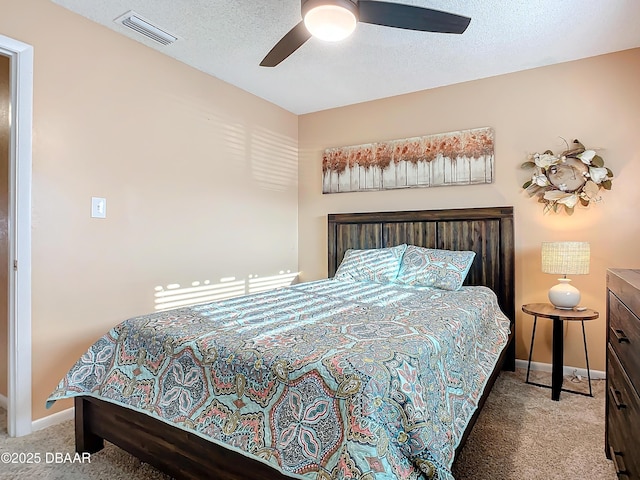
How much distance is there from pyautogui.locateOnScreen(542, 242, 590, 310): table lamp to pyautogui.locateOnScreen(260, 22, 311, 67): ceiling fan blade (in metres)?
2.13

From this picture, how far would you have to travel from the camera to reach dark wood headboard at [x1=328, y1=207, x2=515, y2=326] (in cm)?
308

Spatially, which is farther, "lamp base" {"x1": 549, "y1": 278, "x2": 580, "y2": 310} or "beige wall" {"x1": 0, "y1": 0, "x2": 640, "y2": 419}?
"lamp base" {"x1": 549, "y1": 278, "x2": 580, "y2": 310}

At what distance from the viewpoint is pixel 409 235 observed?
137 inches

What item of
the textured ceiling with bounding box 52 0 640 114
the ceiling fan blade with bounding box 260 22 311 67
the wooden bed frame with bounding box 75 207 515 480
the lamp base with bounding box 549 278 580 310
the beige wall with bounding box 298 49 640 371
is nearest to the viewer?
the wooden bed frame with bounding box 75 207 515 480

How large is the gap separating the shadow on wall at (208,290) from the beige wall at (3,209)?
0.91m

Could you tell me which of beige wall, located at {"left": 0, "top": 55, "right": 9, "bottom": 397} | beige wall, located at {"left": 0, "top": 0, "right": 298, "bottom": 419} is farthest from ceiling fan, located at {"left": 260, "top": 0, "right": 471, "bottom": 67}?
beige wall, located at {"left": 0, "top": 55, "right": 9, "bottom": 397}

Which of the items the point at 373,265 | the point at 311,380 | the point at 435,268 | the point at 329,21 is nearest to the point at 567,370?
the point at 435,268

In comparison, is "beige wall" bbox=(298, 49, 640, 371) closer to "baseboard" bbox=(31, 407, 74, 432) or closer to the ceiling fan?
the ceiling fan

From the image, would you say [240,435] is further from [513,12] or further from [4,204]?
[513,12]

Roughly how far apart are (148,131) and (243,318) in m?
1.67

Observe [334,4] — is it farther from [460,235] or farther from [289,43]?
[460,235]

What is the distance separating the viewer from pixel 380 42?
2639 millimetres

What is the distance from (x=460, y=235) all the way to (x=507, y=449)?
1778 millimetres

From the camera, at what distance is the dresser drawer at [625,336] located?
1217 millimetres
